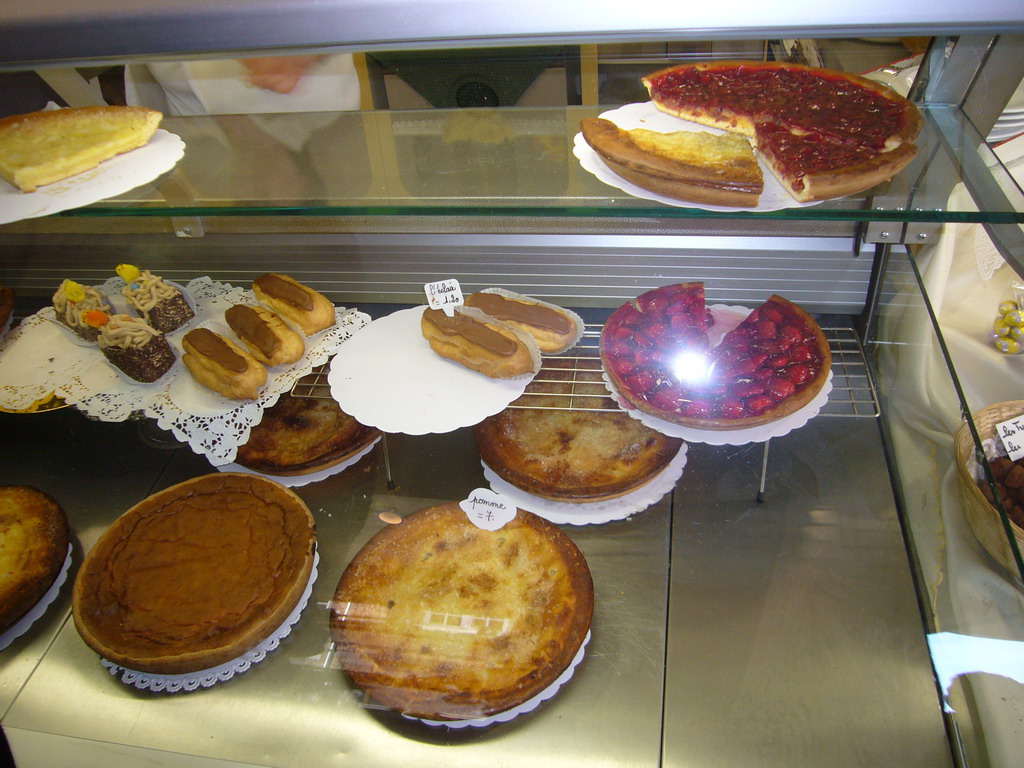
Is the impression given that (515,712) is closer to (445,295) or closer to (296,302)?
(445,295)

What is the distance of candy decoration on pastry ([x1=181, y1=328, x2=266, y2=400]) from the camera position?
185 cm

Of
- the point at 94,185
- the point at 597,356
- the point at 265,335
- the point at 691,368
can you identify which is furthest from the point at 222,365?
the point at 691,368

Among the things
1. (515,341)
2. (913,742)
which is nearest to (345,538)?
(515,341)

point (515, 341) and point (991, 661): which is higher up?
point (515, 341)

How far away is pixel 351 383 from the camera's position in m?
1.88

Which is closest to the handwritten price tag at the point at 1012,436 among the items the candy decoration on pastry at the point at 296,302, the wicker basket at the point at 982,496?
the wicker basket at the point at 982,496

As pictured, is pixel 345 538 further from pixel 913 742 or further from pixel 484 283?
pixel 913 742

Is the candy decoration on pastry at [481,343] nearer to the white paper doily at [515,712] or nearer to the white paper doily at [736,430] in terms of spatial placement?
the white paper doily at [736,430]

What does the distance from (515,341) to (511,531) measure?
1.65 feet

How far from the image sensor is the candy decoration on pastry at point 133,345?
193 centimetres

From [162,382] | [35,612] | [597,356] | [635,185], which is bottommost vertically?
[35,612]

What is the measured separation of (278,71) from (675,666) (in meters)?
1.88

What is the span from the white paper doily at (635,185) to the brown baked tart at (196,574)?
3.76ft

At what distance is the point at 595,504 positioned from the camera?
6.37ft
